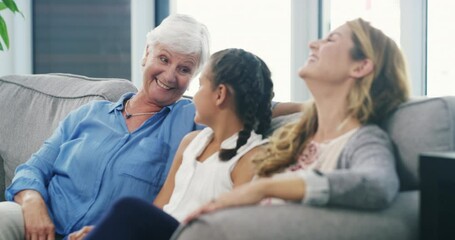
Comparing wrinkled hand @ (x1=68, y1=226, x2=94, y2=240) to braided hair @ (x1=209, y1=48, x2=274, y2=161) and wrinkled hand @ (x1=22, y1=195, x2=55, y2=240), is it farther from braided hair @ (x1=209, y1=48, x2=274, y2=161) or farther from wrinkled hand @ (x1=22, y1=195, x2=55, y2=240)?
braided hair @ (x1=209, y1=48, x2=274, y2=161)

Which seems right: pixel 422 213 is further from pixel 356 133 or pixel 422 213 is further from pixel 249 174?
pixel 249 174

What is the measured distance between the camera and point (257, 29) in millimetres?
2812

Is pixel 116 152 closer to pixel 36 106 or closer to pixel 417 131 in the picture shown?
pixel 36 106

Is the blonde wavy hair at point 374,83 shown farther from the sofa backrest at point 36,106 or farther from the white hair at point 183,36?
the sofa backrest at point 36,106

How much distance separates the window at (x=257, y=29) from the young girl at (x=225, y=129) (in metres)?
1.00

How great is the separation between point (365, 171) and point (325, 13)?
1.54 metres

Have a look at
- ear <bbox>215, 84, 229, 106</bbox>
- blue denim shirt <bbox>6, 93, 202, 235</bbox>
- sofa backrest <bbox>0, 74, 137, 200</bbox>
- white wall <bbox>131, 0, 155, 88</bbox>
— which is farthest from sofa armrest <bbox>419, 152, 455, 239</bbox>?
white wall <bbox>131, 0, 155, 88</bbox>

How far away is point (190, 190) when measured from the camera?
1.49 meters

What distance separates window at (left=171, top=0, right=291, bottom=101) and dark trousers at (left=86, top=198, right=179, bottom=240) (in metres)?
1.28

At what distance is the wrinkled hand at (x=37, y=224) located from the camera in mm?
1770

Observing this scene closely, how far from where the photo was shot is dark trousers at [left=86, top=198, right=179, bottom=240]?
122 centimetres

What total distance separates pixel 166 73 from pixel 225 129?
42 cm

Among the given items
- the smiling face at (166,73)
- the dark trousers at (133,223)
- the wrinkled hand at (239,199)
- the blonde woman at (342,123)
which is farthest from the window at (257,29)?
the wrinkled hand at (239,199)

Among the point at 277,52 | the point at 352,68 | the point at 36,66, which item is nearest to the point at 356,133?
the point at 352,68
